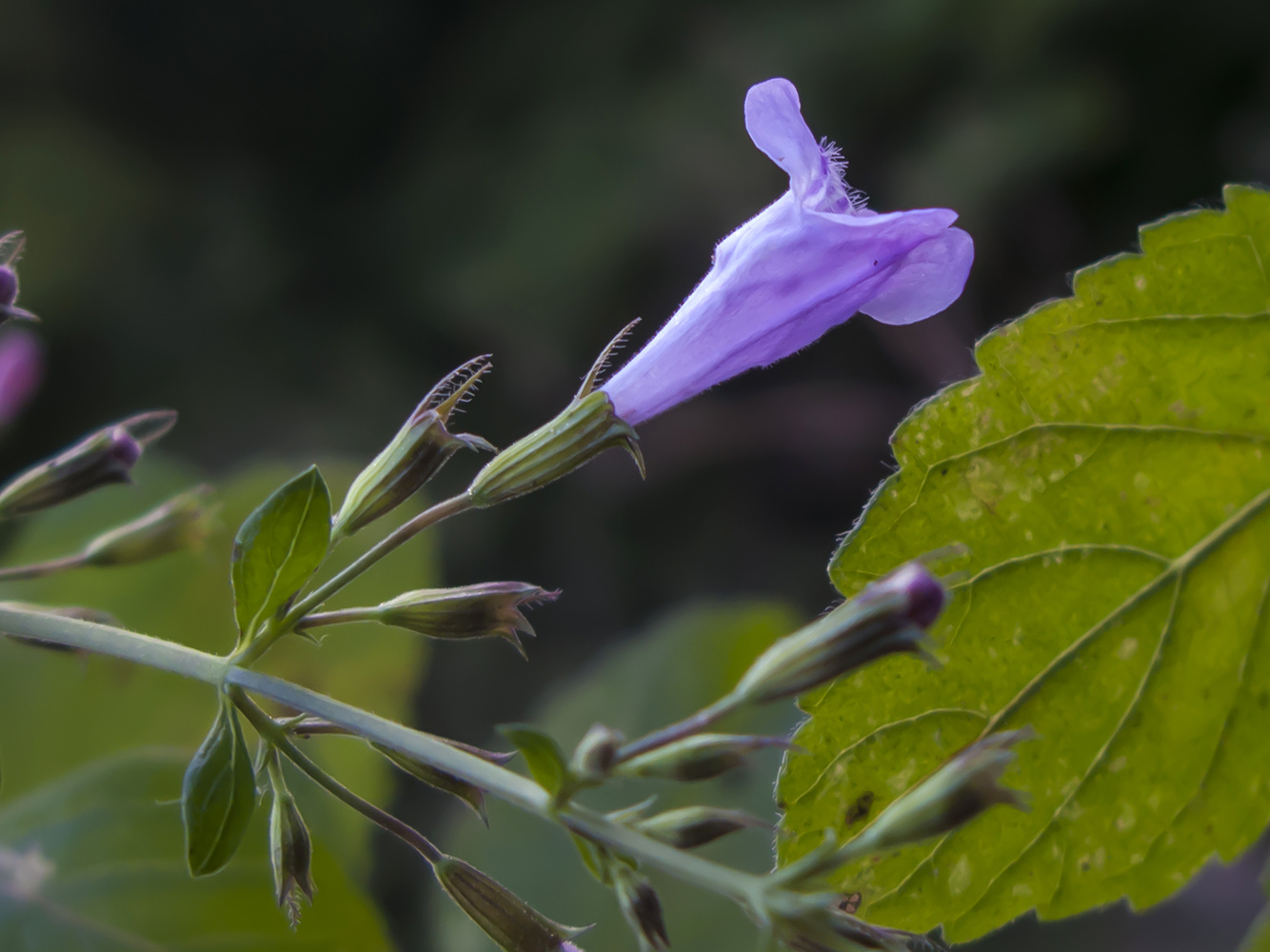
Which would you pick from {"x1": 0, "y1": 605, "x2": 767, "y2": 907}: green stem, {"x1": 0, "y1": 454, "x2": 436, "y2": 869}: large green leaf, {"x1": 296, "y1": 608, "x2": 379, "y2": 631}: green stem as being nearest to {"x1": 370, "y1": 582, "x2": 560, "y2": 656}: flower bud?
{"x1": 296, "y1": 608, "x2": 379, "y2": 631}: green stem

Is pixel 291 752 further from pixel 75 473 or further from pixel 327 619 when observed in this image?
pixel 75 473

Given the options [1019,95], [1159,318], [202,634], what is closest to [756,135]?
[1159,318]

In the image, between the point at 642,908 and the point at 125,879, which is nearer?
the point at 642,908

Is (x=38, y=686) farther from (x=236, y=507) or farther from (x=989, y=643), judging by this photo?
(x=989, y=643)

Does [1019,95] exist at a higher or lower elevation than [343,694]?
higher

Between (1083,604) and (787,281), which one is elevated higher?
(787,281)

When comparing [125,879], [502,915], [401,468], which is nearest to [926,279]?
[401,468]

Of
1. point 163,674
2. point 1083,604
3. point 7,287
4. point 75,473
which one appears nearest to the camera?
point 1083,604
